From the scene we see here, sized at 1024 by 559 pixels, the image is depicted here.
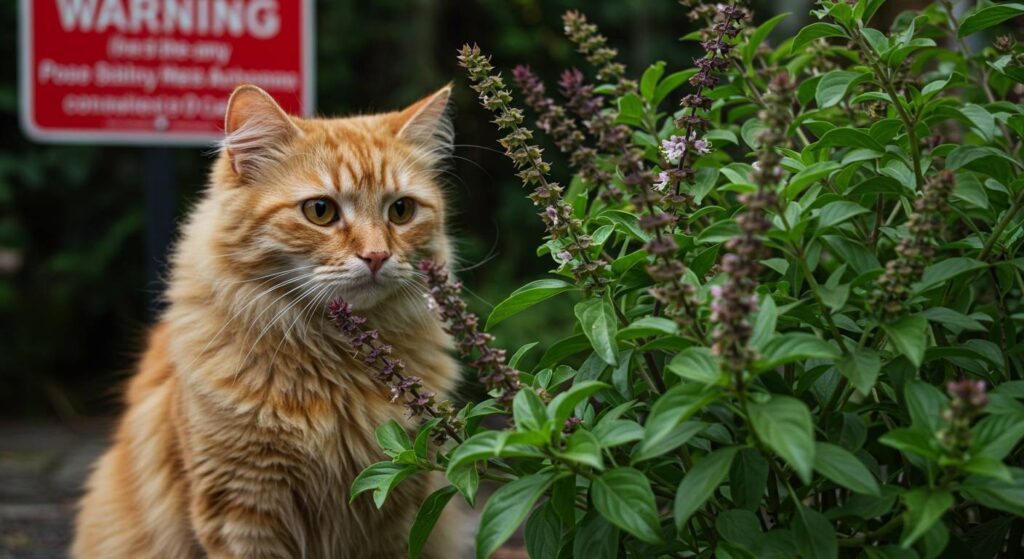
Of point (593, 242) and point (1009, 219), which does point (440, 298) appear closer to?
point (593, 242)

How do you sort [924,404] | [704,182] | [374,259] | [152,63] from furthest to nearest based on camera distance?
[152,63]
[374,259]
[704,182]
[924,404]

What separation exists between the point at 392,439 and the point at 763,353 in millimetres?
664

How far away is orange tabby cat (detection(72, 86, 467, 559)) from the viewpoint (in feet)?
6.66

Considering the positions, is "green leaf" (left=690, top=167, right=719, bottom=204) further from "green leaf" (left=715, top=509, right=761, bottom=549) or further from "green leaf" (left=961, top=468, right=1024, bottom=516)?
"green leaf" (left=961, top=468, right=1024, bottom=516)

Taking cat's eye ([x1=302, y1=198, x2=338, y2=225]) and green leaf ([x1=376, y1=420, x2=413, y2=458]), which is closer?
green leaf ([x1=376, y1=420, x2=413, y2=458])

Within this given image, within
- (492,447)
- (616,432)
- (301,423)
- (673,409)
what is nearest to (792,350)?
(673,409)

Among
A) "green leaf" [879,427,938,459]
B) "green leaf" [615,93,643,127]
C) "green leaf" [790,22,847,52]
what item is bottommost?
"green leaf" [879,427,938,459]

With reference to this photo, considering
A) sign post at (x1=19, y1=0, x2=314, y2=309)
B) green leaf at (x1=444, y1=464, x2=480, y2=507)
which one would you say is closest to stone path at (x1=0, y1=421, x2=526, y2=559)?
sign post at (x1=19, y1=0, x2=314, y2=309)

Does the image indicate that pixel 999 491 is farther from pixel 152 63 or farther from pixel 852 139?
pixel 152 63

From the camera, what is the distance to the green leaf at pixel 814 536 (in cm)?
134

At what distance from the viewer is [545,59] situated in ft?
17.4

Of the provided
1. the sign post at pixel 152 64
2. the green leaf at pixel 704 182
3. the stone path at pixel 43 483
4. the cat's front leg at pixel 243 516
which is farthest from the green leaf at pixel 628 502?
the sign post at pixel 152 64

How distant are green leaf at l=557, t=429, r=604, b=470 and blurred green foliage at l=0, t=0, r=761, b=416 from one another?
3.49 metres

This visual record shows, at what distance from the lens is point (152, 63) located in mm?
3375
